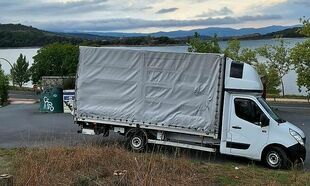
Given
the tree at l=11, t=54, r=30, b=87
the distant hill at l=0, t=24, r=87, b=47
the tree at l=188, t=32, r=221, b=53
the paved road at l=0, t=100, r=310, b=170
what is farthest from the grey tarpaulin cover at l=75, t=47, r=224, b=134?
the distant hill at l=0, t=24, r=87, b=47

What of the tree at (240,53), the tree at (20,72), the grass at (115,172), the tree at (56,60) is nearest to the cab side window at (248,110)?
the grass at (115,172)

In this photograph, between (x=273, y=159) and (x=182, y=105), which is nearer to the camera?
(x=273, y=159)

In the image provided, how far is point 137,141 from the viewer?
1382 cm

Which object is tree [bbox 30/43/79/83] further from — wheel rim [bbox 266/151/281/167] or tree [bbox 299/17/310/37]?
wheel rim [bbox 266/151/281/167]

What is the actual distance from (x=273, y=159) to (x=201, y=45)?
31435 mm

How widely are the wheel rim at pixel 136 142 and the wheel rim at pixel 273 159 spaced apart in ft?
11.5

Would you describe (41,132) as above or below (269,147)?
below

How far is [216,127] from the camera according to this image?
12898 millimetres

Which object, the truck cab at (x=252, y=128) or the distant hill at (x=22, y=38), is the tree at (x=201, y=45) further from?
the distant hill at (x=22, y=38)

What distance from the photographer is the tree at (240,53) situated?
53016 mm

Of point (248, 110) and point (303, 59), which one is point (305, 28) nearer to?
point (303, 59)

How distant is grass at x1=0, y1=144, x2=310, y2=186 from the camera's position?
→ 24.6 ft

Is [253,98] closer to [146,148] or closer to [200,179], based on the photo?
[146,148]

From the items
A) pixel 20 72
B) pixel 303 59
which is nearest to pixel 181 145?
pixel 303 59
